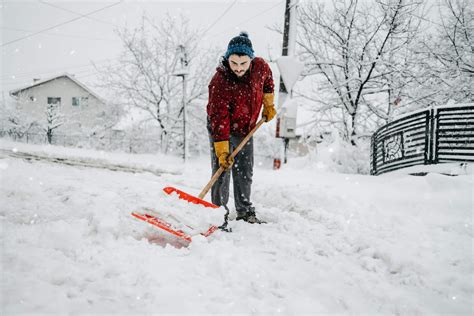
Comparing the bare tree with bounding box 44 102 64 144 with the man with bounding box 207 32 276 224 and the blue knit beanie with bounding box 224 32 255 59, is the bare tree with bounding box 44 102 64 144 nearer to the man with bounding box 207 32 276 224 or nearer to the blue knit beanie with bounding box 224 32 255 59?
the man with bounding box 207 32 276 224

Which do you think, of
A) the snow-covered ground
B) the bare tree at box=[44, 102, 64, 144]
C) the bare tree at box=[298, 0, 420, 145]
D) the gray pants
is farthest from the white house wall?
the snow-covered ground

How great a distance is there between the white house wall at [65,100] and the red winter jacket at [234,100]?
28.6m

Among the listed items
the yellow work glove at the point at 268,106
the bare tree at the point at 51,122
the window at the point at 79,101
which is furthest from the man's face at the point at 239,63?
the window at the point at 79,101

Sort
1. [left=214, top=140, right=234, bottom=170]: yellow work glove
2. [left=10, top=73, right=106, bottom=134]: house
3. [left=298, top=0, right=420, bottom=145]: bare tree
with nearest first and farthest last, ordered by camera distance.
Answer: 1. [left=214, top=140, right=234, bottom=170]: yellow work glove
2. [left=298, top=0, right=420, bottom=145]: bare tree
3. [left=10, top=73, right=106, bottom=134]: house

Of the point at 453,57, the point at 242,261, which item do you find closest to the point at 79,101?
the point at 453,57

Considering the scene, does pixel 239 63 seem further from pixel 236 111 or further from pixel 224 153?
pixel 224 153

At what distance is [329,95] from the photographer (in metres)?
11.6

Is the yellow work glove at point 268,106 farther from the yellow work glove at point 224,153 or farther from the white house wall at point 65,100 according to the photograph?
the white house wall at point 65,100

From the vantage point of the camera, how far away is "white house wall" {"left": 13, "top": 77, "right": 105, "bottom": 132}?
2916 cm

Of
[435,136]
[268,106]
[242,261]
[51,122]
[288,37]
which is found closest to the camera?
[242,261]

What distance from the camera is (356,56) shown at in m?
10.4

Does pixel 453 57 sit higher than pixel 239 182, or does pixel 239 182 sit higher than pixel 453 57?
pixel 453 57

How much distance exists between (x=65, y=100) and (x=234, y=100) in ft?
114

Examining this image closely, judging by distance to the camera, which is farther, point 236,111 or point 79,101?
point 79,101
